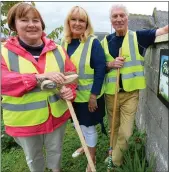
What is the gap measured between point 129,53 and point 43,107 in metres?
1.12

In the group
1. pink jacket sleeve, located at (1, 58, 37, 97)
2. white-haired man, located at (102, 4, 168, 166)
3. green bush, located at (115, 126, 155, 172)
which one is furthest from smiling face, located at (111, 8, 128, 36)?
green bush, located at (115, 126, 155, 172)

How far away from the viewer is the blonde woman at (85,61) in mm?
3135

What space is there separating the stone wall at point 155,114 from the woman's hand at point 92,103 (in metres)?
0.64

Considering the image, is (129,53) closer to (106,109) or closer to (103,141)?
(106,109)

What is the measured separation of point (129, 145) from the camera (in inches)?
139

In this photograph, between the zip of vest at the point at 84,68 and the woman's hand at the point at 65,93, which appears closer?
the woman's hand at the point at 65,93

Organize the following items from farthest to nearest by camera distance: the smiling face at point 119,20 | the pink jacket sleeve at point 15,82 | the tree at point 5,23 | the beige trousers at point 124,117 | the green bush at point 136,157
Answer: the tree at point 5,23 < the beige trousers at point 124,117 < the smiling face at point 119,20 < the green bush at point 136,157 < the pink jacket sleeve at point 15,82

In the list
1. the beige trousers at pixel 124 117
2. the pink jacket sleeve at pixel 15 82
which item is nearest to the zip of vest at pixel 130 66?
the beige trousers at pixel 124 117

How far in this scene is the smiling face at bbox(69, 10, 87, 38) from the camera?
3109 millimetres

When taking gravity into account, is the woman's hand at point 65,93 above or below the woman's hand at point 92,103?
above

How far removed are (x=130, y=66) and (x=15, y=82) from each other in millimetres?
1306

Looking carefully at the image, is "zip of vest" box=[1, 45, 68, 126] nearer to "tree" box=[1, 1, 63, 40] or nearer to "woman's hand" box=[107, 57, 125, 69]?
"woman's hand" box=[107, 57, 125, 69]

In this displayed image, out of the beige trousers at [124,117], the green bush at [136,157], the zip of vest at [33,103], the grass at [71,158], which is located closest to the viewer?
the zip of vest at [33,103]

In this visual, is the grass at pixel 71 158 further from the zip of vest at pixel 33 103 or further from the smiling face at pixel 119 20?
the smiling face at pixel 119 20
